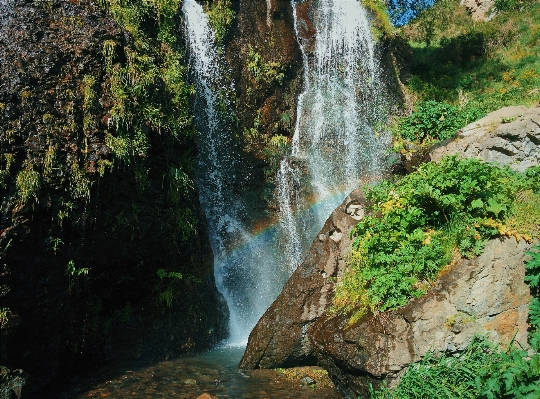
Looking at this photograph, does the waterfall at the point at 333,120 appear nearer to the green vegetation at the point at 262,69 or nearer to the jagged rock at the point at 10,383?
the green vegetation at the point at 262,69

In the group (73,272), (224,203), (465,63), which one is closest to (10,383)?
(73,272)

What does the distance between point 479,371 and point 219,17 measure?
13.3 metres

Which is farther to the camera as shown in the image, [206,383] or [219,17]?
[219,17]

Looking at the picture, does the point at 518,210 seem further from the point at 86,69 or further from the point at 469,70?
the point at 469,70

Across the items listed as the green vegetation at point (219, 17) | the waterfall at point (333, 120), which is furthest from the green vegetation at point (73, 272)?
the green vegetation at point (219, 17)

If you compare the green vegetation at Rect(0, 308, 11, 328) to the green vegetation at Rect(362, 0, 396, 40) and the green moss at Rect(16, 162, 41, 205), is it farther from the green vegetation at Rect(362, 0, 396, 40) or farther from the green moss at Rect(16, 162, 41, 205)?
the green vegetation at Rect(362, 0, 396, 40)

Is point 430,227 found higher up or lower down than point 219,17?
Answer: lower down

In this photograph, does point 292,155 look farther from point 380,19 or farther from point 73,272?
point 73,272

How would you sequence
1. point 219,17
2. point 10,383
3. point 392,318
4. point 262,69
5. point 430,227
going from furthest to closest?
point 262,69, point 219,17, point 430,227, point 10,383, point 392,318

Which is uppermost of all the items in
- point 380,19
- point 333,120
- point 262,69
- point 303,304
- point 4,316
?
point 380,19

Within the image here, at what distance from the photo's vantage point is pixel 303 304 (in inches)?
305

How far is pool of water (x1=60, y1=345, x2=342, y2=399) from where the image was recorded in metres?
6.72

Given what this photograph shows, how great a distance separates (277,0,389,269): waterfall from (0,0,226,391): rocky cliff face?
15.2 ft

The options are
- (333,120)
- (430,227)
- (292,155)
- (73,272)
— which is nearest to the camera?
(430,227)
